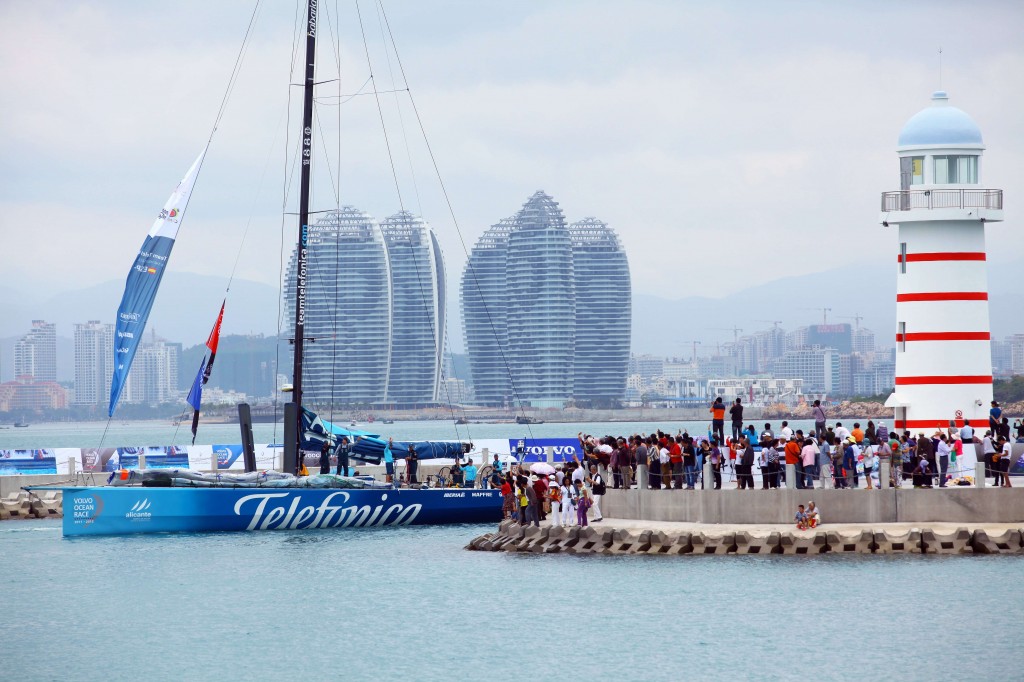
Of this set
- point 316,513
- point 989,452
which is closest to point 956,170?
point 989,452

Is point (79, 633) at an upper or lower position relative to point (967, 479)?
lower

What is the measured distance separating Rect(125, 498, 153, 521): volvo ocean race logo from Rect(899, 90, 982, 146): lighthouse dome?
64.5 ft

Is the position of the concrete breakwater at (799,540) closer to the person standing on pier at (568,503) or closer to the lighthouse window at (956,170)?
the person standing on pier at (568,503)

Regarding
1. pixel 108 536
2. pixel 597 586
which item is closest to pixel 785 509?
pixel 597 586

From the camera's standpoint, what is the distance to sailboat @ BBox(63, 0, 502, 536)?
39.3 m

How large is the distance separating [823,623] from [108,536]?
67.5ft

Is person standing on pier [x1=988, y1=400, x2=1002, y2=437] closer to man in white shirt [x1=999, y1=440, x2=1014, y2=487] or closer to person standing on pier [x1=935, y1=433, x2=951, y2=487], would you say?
person standing on pier [x1=935, y1=433, x2=951, y2=487]

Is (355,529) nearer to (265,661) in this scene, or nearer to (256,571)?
(256,571)

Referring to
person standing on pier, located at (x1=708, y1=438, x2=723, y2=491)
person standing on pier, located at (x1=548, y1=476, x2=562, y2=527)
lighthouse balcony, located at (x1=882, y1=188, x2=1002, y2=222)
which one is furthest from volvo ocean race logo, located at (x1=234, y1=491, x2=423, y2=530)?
lighthouse balcony, located at (x1=882, y1=188, x2=1002, y2=222)

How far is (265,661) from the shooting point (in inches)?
1003

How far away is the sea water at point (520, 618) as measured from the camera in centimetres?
2425

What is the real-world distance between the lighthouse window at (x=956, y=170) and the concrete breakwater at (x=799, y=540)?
29.8ft

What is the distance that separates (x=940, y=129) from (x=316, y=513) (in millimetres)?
17285

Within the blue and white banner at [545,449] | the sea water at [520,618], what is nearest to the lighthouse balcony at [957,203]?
the sea water at [520,618]
